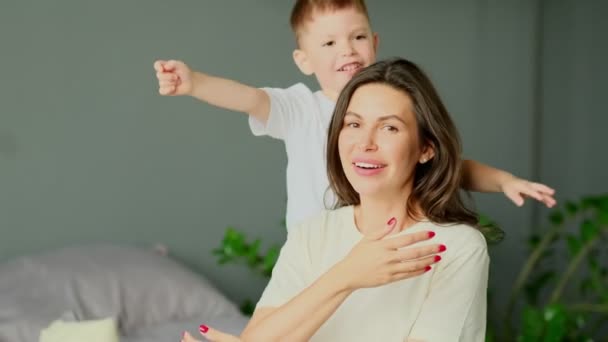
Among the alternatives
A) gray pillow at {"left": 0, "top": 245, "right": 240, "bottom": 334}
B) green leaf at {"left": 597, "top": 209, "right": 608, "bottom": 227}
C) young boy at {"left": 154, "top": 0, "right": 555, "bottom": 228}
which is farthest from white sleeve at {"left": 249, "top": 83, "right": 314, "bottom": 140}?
green leaf at {"left": 597, "top": 209, "right": 608, "bottom": 227}

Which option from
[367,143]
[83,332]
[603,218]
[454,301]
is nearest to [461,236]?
[454,301]

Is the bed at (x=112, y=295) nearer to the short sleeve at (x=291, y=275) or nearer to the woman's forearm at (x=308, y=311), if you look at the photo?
the short sleeve at (x=291, y=275)

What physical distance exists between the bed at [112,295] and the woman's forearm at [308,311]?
132cm

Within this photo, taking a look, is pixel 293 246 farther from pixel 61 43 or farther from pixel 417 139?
pixel 61 43

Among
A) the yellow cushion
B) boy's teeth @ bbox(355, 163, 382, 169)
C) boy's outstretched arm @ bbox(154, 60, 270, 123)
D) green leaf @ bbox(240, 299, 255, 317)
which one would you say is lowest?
green leaf @ bbox(240, 299, 255, 317)

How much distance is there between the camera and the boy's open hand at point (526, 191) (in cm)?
155

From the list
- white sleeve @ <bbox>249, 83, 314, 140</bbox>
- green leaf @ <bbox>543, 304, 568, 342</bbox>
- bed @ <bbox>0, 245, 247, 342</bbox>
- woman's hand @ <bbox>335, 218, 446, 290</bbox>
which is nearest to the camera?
woman's hand @ <bbox>335, 218, 446, 290</bbox>

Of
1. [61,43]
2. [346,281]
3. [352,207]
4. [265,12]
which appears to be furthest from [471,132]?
[346,281]

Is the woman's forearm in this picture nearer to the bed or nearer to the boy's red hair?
the boy's red hair

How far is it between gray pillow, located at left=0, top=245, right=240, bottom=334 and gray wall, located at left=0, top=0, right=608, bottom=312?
21cm

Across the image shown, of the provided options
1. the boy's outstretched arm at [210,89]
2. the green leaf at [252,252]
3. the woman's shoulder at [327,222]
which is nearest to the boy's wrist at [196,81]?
the boy's outstretched arm at [210,89]

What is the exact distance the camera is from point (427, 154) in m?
1.57

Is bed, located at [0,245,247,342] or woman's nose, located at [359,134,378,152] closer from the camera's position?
woman's nose, located at [359,134,378,152]

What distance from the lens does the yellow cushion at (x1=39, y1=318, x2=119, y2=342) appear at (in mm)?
2552
